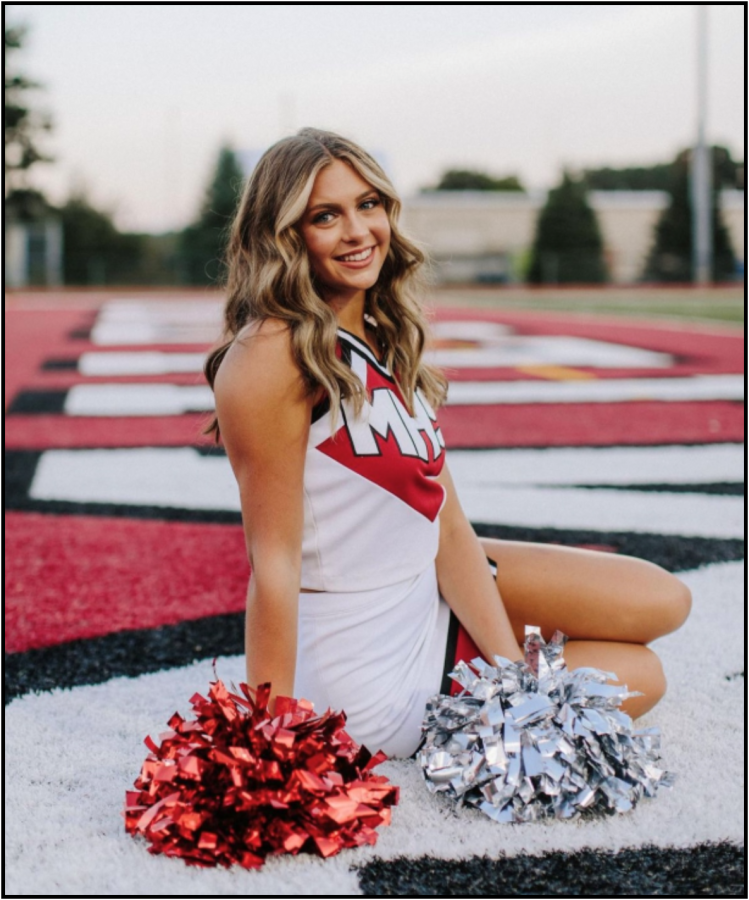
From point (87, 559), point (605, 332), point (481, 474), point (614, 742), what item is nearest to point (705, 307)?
point (605, 332)

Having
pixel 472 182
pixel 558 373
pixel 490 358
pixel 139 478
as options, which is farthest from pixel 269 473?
pixel 472 182

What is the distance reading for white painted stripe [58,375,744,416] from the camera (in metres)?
7.12

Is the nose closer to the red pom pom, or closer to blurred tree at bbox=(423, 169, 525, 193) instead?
the red pom pom

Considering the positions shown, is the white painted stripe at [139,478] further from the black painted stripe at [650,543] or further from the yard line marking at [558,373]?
the yard line marking at [558,373]

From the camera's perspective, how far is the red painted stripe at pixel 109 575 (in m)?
3.10

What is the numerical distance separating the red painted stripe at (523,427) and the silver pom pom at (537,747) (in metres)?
3.68

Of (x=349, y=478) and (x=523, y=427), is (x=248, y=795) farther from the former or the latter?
(x=523, y=427)

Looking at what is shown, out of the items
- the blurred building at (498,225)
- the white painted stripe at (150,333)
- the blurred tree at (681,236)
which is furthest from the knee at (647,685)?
the blurred building at (498,225)

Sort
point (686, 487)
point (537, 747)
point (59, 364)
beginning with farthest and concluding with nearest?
point (59, 364)
point (686, 487)
point (537, 747)

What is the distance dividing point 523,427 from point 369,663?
4256mm

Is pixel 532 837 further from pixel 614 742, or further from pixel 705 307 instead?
pixel 705 307

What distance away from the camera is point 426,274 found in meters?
2.47

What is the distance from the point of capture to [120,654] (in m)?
2.81

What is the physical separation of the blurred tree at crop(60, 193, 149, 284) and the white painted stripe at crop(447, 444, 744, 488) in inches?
1254
